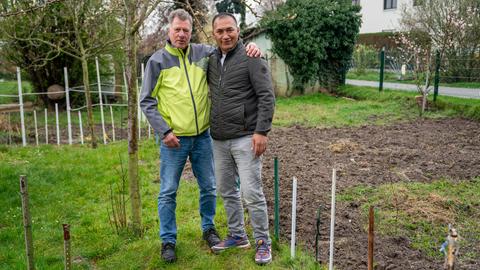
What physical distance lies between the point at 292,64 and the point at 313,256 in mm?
12865

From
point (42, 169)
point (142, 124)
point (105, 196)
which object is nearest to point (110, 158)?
point (42, 169)

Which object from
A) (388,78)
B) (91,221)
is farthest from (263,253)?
(388,78)

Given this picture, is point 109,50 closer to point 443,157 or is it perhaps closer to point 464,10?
point 443,157

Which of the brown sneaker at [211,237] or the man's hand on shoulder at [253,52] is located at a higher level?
the man's hand on shoulder at [253,52]

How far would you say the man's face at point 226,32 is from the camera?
11.1ft

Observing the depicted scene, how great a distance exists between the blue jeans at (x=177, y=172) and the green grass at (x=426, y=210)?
5.12 feet

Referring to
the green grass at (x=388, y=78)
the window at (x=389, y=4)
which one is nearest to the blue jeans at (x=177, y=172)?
the green grass at (x=388, y=78)

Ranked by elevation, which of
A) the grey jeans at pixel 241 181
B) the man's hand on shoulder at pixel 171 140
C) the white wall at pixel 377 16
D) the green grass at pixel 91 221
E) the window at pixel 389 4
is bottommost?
the green grass at pixel 91 221

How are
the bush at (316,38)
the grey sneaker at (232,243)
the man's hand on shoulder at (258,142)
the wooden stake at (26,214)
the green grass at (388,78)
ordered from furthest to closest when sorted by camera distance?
the bush at (316,38) < the green grass at (388,78) < the grey sneaker at (232,243) < the man's hand on shoulder at (258,142) < the wooden stake at (26,214)

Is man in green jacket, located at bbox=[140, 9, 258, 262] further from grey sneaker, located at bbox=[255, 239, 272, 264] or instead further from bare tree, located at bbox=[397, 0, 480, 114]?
bare tree, located at bbox=[397, 0, 480, 114]

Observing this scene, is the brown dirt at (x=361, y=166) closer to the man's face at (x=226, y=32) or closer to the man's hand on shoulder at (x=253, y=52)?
the man's hand on shoulder at (x=253, y=52)

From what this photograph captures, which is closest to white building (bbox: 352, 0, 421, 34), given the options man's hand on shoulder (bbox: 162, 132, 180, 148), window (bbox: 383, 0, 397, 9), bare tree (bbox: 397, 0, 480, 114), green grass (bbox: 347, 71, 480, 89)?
window (bbox: 383, 0, 397, 9)

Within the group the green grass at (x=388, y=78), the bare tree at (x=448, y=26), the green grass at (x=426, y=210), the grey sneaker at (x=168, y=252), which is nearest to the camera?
the grey sneaker at (x=168, y=252)

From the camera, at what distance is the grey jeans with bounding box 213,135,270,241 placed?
3453mm
